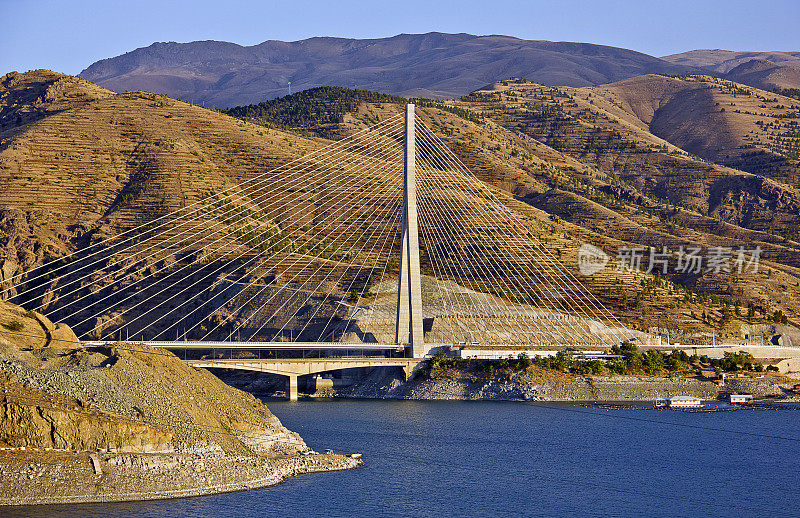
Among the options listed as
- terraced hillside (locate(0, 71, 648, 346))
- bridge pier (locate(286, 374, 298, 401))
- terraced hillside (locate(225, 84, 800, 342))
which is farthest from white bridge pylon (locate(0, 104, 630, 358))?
terraced hillside (locate(225, 84, 800, 342))

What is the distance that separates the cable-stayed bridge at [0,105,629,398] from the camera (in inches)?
3474

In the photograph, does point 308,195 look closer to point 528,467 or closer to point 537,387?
point 537,387

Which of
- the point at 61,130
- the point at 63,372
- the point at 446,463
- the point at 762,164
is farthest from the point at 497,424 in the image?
the point at 762,164

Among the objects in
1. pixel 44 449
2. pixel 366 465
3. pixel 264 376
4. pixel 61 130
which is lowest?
pixel 264 376

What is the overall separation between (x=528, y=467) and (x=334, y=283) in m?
54.0

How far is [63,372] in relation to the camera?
38250 mm

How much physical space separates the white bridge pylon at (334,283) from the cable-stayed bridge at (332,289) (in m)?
0.17

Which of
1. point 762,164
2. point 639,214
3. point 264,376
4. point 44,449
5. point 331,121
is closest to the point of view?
point 44,449

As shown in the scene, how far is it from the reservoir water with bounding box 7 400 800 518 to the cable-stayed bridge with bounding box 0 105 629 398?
54.9 feet

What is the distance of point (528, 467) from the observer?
160ft

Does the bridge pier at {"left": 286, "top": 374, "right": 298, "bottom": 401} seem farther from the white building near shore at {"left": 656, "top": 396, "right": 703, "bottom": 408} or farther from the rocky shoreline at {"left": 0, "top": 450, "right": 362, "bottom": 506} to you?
the rocky shoreline at {"left": 0, "top": 450, "right": 362, "bottom": 506}

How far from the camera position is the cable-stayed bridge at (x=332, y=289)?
88250 millimetres

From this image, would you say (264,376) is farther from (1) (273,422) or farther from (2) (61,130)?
(2) (61,130)

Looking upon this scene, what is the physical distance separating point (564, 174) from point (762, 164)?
1486 inches
